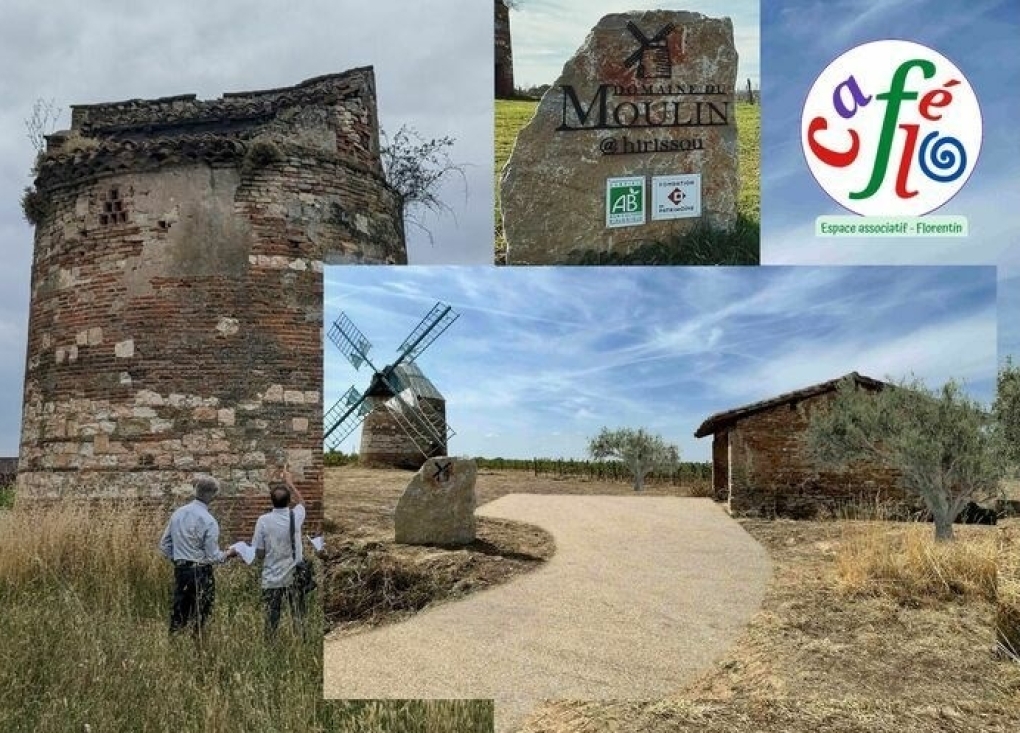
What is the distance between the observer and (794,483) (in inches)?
211

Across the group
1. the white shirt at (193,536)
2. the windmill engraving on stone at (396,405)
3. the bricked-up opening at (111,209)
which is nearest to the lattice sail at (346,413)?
the windmill engraving on stone at (396,405)

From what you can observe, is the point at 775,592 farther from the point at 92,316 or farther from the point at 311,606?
the point at 92,316

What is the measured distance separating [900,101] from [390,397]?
3.67 m

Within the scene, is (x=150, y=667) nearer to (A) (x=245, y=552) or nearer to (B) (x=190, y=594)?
(A) (x=245, y=552)

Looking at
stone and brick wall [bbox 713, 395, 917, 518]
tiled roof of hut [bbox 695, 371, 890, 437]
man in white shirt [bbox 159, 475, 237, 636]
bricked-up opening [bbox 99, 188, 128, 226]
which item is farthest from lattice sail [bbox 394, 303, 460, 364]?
bricked-up opening [bbox 99, 188, 128, 226]

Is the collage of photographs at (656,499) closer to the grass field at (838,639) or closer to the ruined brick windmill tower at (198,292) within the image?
the grass field at (838,639)

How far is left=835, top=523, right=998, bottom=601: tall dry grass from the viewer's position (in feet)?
16.6

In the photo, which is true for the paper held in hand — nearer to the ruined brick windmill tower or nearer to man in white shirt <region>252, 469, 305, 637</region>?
man in white shirt <region>252, 469, 305, 637</region>

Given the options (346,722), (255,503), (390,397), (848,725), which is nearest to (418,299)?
(390,397)

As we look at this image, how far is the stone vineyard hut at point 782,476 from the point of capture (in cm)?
513

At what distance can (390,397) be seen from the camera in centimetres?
494

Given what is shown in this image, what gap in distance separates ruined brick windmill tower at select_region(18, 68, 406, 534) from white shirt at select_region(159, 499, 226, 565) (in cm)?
246

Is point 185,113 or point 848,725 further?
point 185,113

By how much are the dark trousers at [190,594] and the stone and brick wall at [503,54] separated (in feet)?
15.2
